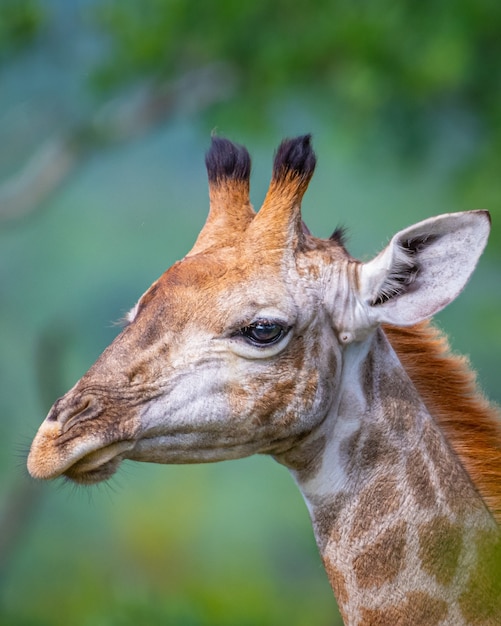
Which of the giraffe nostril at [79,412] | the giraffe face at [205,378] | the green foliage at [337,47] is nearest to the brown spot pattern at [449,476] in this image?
the giraffe face at [205,378]

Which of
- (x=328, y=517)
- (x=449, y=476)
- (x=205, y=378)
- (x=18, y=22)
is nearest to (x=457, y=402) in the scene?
(x=449, y=476)

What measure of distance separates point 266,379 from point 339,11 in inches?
269

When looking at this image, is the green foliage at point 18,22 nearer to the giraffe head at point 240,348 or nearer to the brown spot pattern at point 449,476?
the giraffe head at point 240,348

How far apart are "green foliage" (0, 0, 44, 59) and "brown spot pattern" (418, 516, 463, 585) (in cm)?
896

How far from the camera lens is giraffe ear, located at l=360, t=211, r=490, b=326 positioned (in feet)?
13.3

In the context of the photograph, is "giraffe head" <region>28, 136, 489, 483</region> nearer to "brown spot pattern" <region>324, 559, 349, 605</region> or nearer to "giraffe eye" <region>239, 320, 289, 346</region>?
"giraffe eye" <region>239, 320, 289, 346</region>

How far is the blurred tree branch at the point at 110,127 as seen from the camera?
13055 mm

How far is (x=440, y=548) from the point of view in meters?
4.10

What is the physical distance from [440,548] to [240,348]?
42.6 inches

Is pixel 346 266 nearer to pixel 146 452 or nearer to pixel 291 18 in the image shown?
pixel 146 452

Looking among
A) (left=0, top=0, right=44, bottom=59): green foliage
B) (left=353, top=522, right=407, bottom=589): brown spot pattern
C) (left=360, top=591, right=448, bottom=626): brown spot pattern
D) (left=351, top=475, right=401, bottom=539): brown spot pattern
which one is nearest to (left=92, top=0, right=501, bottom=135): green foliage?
(left=0, top=0, right=44, bottom=59): green foliage

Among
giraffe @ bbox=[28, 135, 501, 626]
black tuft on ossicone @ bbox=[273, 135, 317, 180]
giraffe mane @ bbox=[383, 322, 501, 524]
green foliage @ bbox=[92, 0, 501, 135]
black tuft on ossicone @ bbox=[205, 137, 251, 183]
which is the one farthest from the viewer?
green foliage @ bbox=[92, 0, 501, 135]

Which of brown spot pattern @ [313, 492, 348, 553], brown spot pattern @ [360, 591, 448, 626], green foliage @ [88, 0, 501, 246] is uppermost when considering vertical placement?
green foliage @ [88, 0, 501, 246]

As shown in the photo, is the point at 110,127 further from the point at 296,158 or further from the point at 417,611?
the point at 417,611
